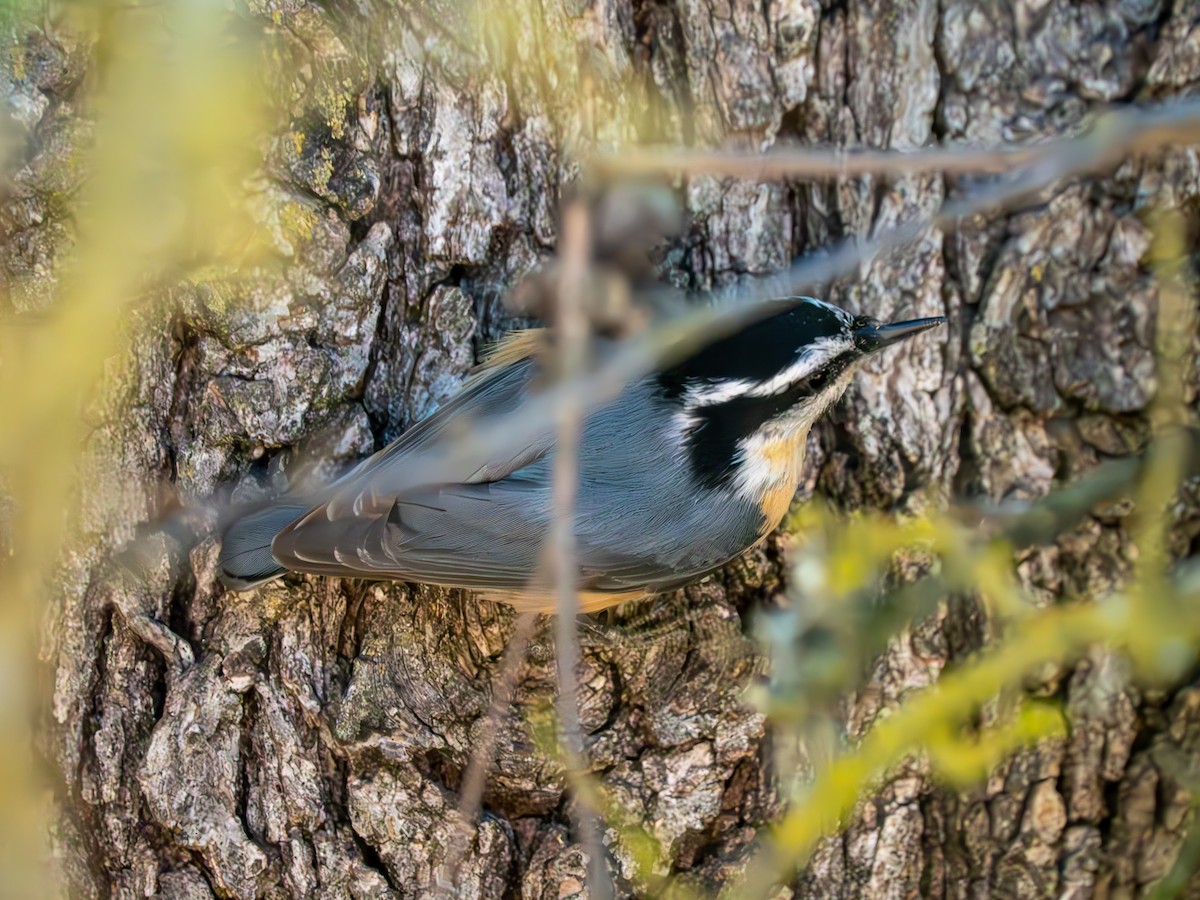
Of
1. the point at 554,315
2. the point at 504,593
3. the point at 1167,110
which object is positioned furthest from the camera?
the point at 554,315

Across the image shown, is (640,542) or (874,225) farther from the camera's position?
(874,225)

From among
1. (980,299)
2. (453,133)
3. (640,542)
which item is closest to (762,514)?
(640,542)

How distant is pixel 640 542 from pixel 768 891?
0.75 m

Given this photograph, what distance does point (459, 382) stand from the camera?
2.25 m

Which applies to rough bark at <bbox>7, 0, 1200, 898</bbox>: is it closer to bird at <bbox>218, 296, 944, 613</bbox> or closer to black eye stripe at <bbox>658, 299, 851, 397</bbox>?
bird at <bbox>218, 296, 944, 613</bbox>

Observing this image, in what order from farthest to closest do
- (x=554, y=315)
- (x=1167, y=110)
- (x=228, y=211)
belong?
(x=554, y=315)
(x=228, y=211)
(x=1167, y=110)

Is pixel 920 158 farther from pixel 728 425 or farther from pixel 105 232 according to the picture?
pixel 728 425

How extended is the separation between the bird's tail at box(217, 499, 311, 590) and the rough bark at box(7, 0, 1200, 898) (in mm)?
53

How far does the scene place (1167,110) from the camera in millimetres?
1240

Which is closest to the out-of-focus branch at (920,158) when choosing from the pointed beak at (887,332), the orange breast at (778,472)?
the pointed beak at (887,332)

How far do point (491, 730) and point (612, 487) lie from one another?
1.65ft

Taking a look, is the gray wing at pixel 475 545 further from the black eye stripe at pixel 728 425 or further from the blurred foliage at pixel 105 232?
the blurred foliage at pixel 105 232

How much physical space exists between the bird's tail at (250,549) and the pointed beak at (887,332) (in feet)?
3.61

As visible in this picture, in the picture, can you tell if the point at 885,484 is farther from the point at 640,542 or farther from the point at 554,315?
the point at 554,315
